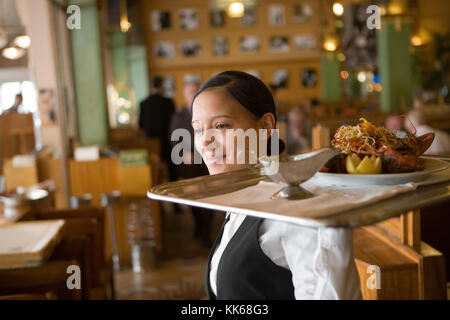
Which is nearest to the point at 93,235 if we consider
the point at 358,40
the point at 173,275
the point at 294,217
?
the point at 173,275

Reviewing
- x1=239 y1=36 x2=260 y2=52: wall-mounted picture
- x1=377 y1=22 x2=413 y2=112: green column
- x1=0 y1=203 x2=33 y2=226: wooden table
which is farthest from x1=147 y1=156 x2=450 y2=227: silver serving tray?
x1=239 y1=36 x2=260 y2=52: wall-mounted picture

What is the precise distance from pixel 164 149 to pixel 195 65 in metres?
6.41

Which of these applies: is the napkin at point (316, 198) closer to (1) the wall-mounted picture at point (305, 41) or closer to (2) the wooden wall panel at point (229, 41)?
(2) the wooden wall panel at point (229, 41)

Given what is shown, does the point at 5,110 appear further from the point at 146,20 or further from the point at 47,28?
the point at 146,20

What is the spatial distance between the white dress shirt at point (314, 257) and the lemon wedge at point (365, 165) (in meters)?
0.18

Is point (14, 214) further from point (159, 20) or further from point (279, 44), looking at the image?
point (279, 44)

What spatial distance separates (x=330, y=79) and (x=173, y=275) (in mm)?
9870

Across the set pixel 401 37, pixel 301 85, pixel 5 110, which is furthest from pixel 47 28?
pixel 301 85

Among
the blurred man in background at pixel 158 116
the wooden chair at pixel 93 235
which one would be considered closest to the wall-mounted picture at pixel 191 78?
the blurred man in background at pixel 158 116

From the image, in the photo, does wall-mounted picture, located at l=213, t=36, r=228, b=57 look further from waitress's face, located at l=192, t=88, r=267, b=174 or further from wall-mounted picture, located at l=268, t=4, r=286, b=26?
waitress's face, located at l=192, t=88, r=267, b=174

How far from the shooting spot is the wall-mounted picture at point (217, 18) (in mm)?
12867

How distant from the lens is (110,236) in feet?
16.0

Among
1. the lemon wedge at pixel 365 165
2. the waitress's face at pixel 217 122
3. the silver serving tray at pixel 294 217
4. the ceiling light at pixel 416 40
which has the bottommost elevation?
the silver serving tray at pixel 294 217

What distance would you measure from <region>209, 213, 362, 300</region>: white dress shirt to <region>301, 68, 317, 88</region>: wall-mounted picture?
1263cm
